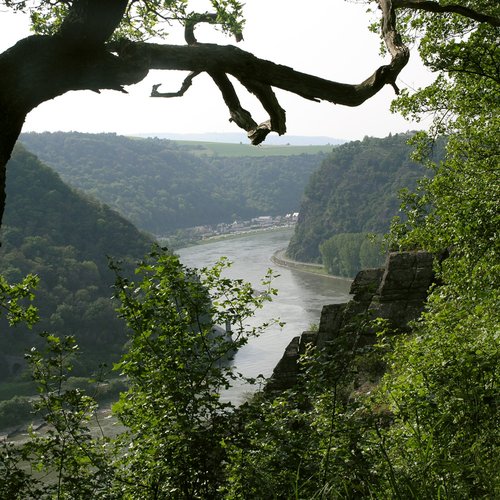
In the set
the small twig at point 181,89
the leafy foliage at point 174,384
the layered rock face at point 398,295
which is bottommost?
the layered rock face at point 398,295

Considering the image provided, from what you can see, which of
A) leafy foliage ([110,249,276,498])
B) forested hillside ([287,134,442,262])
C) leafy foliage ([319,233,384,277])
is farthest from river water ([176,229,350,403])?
leafy foliage ([110,249,276,498])

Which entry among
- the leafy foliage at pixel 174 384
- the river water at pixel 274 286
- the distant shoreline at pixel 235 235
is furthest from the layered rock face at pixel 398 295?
the distant shoreline at pixel 235 235

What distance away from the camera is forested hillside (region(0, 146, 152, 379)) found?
220ft

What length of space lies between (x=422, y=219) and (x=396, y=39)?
7329 mm

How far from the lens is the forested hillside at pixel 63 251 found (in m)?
67.1

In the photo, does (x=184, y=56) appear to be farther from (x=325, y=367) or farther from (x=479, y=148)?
(x=479, y=148)

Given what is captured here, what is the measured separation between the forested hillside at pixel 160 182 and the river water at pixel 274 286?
2115 centimetres

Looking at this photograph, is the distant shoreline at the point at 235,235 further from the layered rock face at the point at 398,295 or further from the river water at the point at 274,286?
the layered rock face at the point at 398,295

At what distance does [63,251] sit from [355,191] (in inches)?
2571

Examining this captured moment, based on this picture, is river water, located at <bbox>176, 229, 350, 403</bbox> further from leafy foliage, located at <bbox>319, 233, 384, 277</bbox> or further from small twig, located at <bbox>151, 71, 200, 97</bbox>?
small twig, located at <bbox>151, 71, 200, 97</bbox>

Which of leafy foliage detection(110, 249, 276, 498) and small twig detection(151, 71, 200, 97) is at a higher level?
small twig detection(151, 71, 200, 97)

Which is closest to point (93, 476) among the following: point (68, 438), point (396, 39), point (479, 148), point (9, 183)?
point (68, 438)

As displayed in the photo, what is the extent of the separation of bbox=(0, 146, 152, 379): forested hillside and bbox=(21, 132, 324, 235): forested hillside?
5015cm

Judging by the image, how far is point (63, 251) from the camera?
80.9 metres
